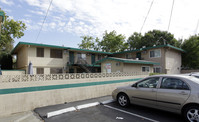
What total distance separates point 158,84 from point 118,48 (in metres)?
29.7

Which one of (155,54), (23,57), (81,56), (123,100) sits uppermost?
(155,54)

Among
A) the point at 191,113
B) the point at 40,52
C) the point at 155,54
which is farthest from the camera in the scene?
the point at 155,54

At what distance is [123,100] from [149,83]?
1.43m

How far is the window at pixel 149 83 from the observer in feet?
16.3

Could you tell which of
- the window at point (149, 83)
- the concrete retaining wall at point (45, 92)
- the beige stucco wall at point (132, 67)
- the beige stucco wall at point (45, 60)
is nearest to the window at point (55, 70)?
the beige stucco wall at point (45, 60)

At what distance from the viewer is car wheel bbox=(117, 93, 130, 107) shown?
18.5 feet

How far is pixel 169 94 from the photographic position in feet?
14.4

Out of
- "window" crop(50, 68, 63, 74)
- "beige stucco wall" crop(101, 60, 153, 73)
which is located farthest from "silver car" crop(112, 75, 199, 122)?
"window" crop(50, 68, 63, 74)

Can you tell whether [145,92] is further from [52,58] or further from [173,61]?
[173,61]

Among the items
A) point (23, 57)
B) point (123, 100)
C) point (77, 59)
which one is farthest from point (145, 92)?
point (23, 57)

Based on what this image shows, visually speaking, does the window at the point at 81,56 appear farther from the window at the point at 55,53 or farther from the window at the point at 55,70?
the window at the point at 55,70

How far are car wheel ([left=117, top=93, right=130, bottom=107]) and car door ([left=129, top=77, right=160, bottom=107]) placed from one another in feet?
0.86

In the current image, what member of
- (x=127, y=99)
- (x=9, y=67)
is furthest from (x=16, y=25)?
(x=127, y=99)

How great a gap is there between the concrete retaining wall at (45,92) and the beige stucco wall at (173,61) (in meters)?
13.4
